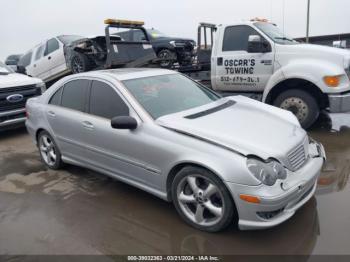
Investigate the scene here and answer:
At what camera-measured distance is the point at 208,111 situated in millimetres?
3809

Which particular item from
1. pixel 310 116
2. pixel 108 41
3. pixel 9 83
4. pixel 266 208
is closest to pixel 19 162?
pixel 9 83

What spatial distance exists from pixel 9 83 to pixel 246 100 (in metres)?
5.45

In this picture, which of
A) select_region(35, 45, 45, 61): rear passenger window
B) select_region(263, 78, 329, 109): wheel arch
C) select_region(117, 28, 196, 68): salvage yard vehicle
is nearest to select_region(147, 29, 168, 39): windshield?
select_region(117, 28, 196, 68): salvage yard vehicle

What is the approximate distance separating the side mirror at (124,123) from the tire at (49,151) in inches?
68.1

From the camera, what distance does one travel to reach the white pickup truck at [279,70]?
19.4 feet

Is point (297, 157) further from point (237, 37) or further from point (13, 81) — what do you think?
point (13, 81)

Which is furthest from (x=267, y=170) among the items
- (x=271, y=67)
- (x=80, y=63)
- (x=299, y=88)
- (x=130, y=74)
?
(x=80, y=63)

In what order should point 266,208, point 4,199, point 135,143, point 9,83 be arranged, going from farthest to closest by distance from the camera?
1. point 9,83
2. point 4,199
3. point 135,143
4. point 266,208

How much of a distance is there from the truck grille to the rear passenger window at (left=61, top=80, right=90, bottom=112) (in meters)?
3.26

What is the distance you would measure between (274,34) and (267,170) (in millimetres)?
4906

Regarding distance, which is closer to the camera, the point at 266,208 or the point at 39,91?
the point at 266,208

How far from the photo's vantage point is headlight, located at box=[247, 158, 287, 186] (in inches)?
111

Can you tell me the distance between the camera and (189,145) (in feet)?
10.3

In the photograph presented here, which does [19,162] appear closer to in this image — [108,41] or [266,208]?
[108,41]
